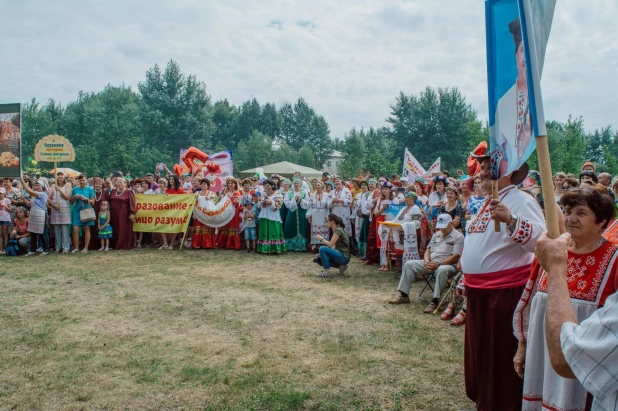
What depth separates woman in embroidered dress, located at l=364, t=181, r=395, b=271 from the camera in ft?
32.2

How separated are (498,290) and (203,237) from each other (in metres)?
10.0

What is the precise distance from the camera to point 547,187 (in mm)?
1703

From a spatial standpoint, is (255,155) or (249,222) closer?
(249,222)

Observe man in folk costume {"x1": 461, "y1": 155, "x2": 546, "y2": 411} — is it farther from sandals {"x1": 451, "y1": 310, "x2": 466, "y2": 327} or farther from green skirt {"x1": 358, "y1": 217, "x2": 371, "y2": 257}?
green skirt {"x1": 358, "y1": 217, "x2": 371, "y2": 257}

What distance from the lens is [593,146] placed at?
4553cm

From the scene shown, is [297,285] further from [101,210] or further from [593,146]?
[593,146]

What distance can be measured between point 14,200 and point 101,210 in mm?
2032

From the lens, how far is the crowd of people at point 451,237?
2.18m

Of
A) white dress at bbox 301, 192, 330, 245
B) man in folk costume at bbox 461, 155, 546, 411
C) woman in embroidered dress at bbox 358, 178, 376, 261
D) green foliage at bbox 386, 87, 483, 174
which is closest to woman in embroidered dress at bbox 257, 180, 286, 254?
white dress at bbox 301, 192, 330, 245

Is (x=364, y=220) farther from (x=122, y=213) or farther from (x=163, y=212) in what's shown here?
(x=122, y=213)

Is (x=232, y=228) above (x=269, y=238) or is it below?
above

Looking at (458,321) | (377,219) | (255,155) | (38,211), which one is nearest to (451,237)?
(458,321)

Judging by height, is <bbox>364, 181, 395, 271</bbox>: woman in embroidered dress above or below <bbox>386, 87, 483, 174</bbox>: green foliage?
below

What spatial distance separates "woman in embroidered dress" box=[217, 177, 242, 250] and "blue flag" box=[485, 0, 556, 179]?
32.6 ft
